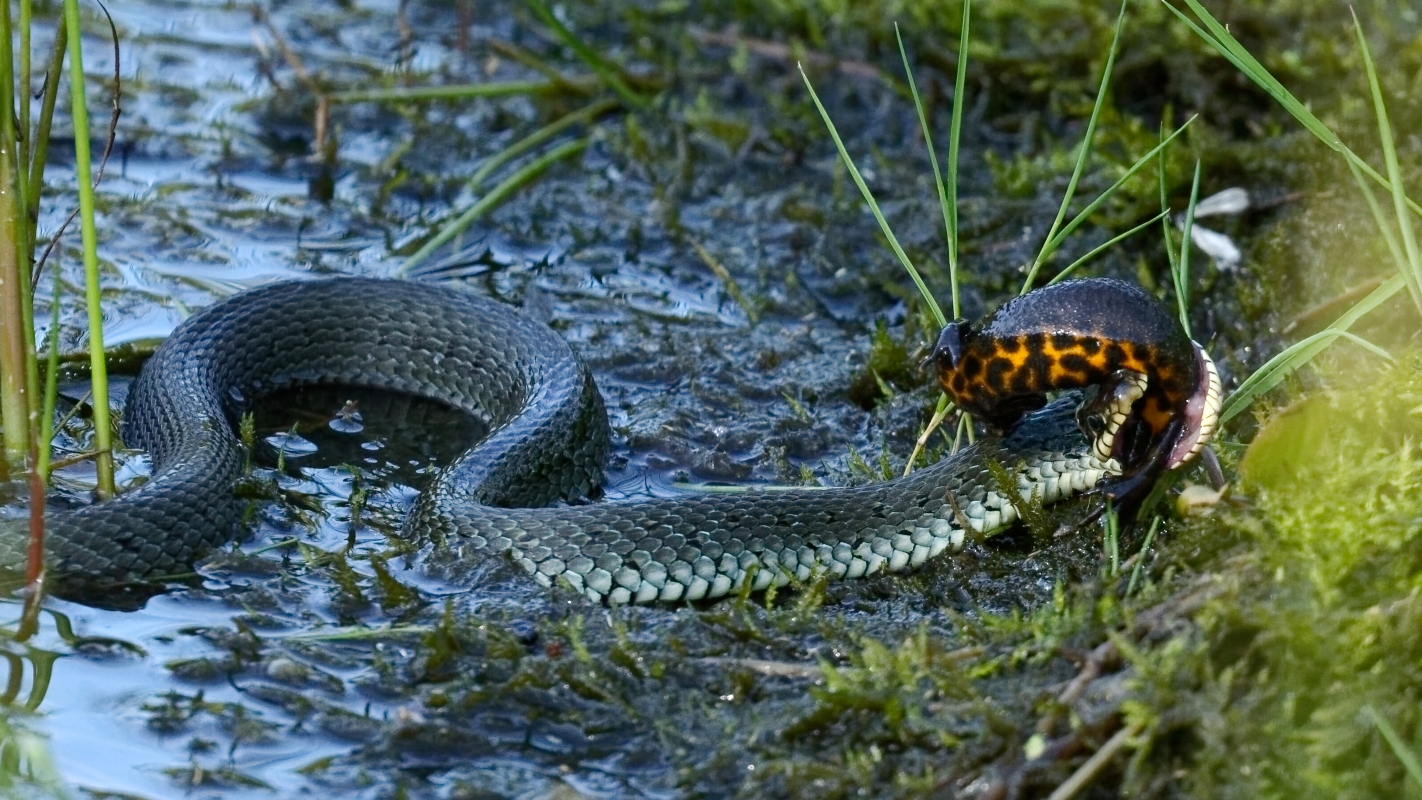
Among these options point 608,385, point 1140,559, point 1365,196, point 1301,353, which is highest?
point 1365,196

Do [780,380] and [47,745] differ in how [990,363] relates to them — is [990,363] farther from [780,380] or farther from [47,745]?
[47,745]

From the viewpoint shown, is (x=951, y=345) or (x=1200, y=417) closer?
(x=1200, y=417)

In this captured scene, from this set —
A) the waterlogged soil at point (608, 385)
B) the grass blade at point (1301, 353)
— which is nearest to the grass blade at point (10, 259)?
the waterlogged soil at point (608, 385)

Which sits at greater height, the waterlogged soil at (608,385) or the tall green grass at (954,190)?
the tall green grass at (954,190)

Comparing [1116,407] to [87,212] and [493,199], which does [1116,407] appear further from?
[493,199]

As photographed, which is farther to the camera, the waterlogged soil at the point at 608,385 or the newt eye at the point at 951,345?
the newt eye at the point at 951,345

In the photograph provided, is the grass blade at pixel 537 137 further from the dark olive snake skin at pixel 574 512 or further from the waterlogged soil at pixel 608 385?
the dark olive snake skin at pixel 574 512

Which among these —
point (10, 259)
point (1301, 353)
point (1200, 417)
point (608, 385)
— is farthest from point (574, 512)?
point (1301, 353)

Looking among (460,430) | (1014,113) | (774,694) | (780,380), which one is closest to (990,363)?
(774,694)
